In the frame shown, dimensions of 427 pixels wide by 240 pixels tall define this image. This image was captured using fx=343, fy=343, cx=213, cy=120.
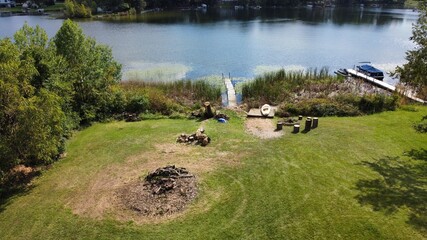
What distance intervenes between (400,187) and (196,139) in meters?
9.19

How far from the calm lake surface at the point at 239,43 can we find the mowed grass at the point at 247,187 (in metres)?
18.3

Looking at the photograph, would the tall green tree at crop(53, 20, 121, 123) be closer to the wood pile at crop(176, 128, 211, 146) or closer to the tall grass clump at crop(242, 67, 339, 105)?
the wood pile at crop(176, 128, 211, 146)

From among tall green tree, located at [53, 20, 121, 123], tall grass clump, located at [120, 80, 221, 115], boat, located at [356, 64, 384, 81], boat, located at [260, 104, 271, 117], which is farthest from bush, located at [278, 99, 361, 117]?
boat, located at [356, 64, 384, 81]

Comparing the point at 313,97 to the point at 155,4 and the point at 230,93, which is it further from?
the point at 155,4

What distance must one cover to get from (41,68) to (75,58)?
16.1 feet

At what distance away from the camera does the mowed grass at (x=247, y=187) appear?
418 inches

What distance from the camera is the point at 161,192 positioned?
40.2 ft

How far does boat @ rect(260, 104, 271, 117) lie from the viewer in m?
21.9

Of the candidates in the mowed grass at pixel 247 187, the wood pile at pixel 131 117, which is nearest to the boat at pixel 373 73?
the mowed grass at pixel 247 187

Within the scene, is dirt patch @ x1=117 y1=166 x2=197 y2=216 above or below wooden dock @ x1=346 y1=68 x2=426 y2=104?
below

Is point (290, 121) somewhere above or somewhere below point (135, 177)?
Result: above

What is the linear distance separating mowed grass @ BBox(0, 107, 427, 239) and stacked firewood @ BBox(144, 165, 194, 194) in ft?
2.78

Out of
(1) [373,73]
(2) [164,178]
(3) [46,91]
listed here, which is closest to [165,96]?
(3) [46,91]

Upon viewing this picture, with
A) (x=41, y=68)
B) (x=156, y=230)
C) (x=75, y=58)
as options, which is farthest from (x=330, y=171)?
(x=75, y=58)
